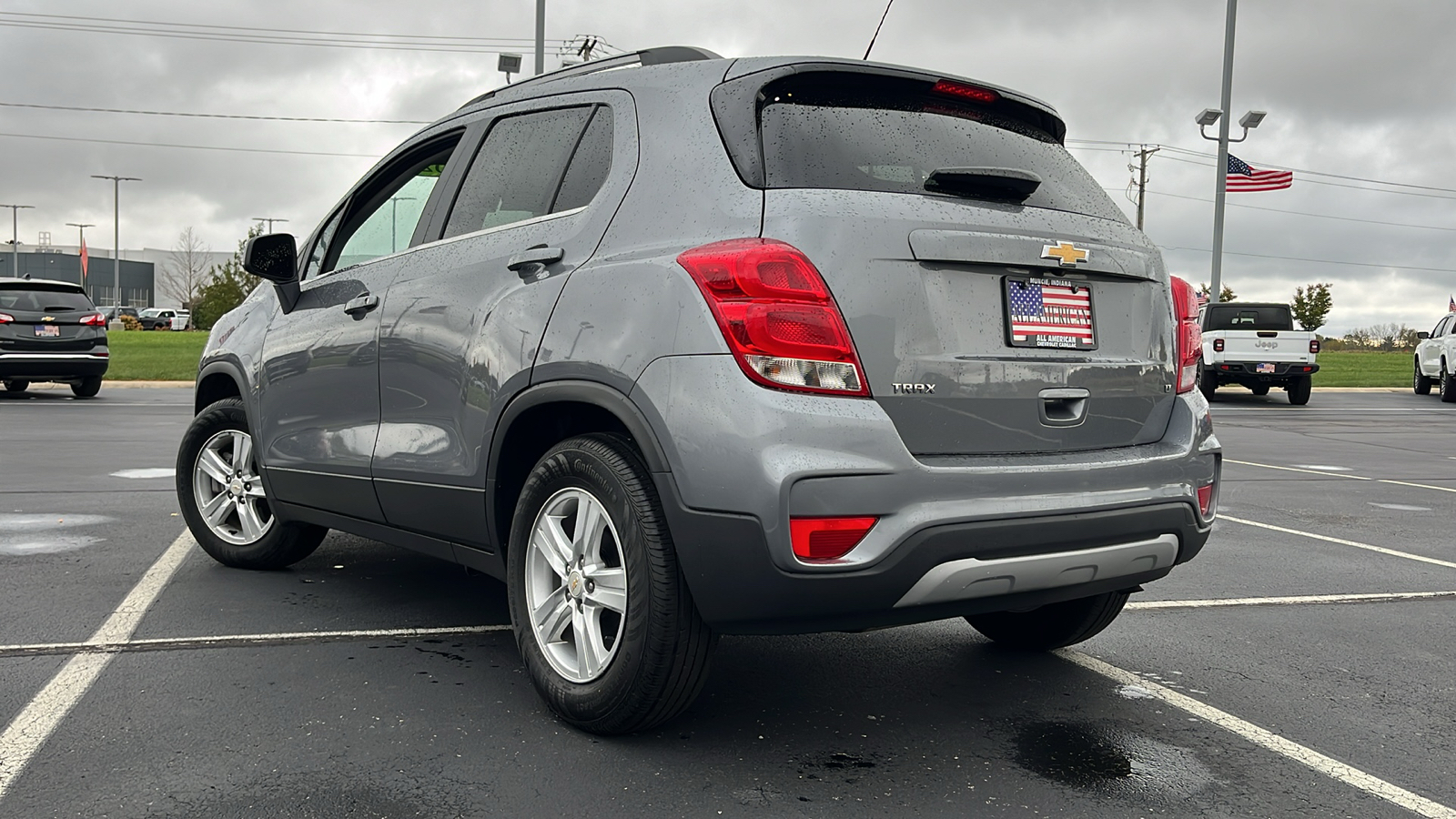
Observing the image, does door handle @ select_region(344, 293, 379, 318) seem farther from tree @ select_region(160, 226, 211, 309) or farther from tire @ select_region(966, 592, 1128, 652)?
tree @ select_region(160, 226, 211, 309)

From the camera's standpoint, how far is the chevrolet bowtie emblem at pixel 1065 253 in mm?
3371

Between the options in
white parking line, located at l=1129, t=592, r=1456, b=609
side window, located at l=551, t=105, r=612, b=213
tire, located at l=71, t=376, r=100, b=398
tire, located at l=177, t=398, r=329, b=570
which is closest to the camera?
side window, located at l=551, t=105, r=612, b=213

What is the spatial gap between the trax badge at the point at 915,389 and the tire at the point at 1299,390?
2243cm

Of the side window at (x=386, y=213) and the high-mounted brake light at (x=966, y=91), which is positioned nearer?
the high-mounted brake light at (x=966, y=91)

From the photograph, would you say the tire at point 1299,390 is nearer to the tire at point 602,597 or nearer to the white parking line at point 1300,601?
the white parking line at point 1300,601

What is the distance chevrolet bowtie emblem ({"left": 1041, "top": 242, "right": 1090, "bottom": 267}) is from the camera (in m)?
3.37

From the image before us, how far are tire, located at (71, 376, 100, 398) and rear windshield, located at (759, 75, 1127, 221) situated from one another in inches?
712

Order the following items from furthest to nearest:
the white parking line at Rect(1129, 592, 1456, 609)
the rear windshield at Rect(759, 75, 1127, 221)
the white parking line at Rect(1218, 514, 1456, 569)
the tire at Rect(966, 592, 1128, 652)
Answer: the white parking line at Rect(1218, 514, 1456, 569)
the white parking line at Rect(1129, 592, 1456, 609)
the tire at Rect(966, 592, 1128, 652)
the rear windshield at Rect(759, 75, 1127, 221)

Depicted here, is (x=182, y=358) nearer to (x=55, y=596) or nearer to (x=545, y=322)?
(x=55, y=596)

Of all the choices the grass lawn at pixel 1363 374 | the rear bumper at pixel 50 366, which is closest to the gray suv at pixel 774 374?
the rear bumper at pixel 50 366

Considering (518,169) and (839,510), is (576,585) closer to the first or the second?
(839,510)

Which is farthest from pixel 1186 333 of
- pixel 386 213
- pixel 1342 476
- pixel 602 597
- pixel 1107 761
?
pixel 1342 476

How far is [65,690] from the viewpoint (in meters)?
3.74

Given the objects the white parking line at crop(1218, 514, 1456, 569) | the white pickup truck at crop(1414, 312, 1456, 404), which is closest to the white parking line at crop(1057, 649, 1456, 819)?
the white parking line at crop(1218, 514, 1456, 569)
